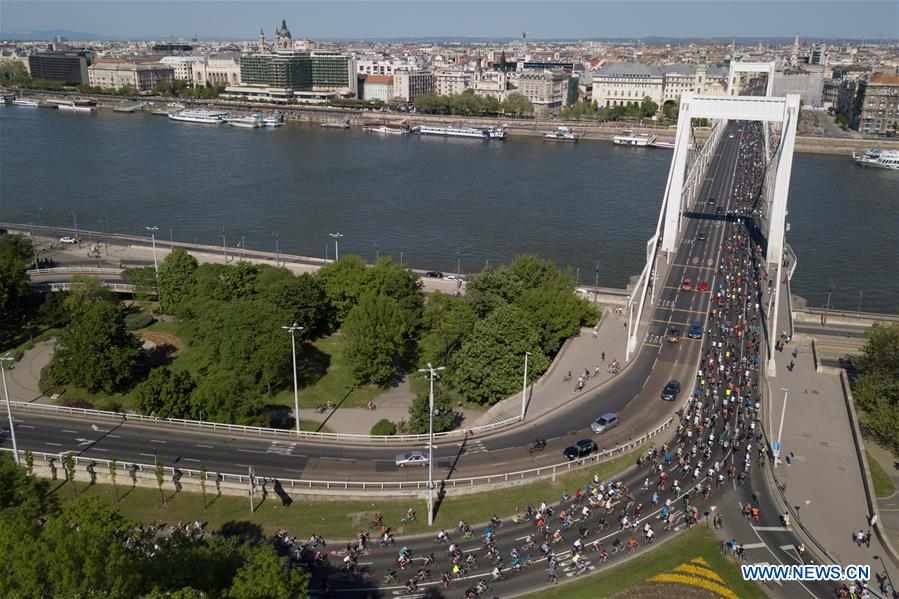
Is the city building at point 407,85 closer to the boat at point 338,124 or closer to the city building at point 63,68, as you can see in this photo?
the boat at point 338,124

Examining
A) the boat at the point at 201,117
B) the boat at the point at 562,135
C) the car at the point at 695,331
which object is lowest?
the car at the point at 695,331

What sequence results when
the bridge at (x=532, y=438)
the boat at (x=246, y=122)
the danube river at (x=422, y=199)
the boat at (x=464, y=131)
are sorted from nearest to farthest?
the bridge at (x=532, y=438) < the danube river at (x=422, y=199) < the boat at (x=464, y=131) < the boat at (x=246, y=122)

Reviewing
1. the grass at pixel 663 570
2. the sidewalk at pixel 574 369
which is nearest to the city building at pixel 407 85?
the sidewalk at pixel 574 369

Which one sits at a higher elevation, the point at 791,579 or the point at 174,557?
the point at 174,557

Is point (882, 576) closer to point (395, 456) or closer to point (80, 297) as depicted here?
point (395, 456)

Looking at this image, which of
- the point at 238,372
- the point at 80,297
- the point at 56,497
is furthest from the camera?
the point at 80,297

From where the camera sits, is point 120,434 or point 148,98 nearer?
point 120,434

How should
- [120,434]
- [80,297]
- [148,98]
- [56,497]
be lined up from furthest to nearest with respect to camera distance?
[148,98], [80,297], [120,434], [56,497]

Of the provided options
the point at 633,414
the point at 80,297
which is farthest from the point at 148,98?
the point at 633,414
